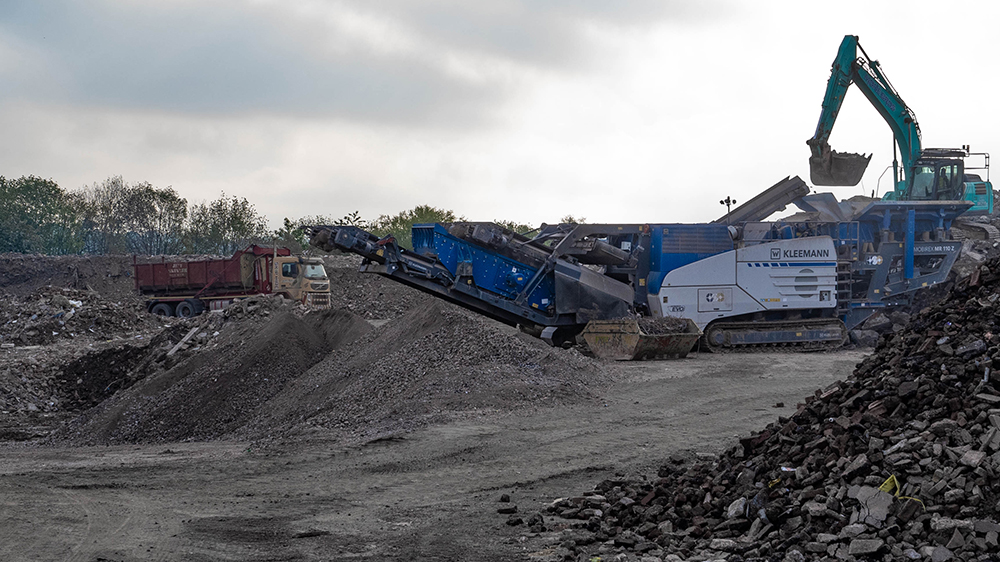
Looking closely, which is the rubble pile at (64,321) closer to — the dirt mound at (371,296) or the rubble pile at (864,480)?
the dirt mound at (371,296)

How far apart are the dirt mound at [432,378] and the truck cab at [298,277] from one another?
52.1 ft

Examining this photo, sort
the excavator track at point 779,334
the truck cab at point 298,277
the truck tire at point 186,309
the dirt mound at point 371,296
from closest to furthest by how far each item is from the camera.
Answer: the excavator track at point 779,334 → the truck cab at point 298,277 → the truck tire at point 186,309 → the dirt mound at point 371,296

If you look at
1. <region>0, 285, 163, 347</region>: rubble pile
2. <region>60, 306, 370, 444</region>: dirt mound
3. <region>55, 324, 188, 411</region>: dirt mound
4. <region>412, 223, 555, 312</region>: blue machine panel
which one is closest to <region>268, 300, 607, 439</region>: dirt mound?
<region>60, 306, 370, 444</region>: dirt mound

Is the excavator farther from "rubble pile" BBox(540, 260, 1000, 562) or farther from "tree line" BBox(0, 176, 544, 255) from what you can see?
"tree line" BBox(0, 176, 544, 255)

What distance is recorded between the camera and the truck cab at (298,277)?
30.9 metres

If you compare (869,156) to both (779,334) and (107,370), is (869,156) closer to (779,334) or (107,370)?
(779,334)

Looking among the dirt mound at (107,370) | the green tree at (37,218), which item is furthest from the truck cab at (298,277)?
the green tree at (37,218)

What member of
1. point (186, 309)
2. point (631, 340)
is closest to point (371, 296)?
point (186, 309)

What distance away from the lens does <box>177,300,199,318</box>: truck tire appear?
106ft

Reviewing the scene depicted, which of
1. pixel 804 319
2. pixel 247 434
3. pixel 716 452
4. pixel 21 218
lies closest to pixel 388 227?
pixel 21 218

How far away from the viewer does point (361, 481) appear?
828 centimetres

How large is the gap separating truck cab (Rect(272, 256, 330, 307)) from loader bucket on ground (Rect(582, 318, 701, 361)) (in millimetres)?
15633

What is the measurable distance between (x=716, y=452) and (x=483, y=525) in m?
3.16

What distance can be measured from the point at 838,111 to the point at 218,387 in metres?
16.1
